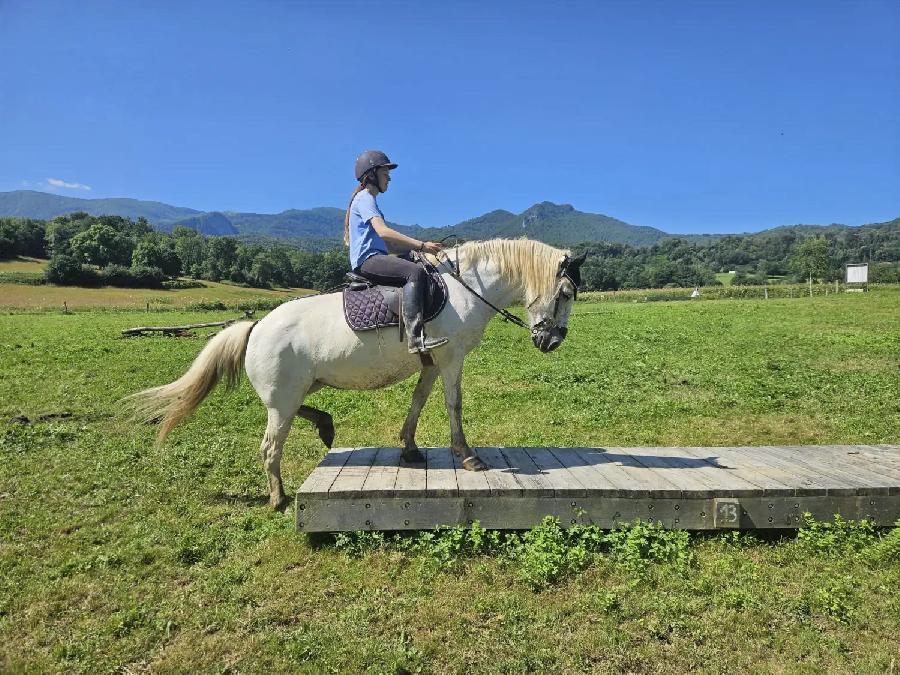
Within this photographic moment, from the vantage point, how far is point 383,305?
556 centimetres

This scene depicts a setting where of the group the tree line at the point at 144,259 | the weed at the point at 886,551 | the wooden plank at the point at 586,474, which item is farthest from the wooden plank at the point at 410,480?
the tree line at the point at 144,259

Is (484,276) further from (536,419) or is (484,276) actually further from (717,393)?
(717,393)

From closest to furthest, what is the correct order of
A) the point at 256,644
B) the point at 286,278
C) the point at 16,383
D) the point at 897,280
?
the point at 256,644
the point at 16,383
the point at 897,280
the point at 286,278

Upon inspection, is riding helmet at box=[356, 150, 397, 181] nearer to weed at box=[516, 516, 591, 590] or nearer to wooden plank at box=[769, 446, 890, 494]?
weed at box=[516, 516, 591, 590]

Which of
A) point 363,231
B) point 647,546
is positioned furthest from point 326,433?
point 647,546

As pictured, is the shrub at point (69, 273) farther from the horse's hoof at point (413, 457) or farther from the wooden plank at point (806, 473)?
the wooden plank at point (806, 473)

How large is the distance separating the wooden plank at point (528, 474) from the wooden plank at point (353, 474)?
5.08 feet

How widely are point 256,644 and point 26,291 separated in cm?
7061

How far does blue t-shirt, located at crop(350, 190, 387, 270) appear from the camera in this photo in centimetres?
554

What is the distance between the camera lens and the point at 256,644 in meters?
3.64

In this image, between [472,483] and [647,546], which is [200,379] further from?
[647,546]

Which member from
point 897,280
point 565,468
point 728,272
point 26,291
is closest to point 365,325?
point 565,468

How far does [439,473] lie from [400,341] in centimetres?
143

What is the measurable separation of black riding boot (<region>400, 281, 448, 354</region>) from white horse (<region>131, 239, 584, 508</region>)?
0.24 m
